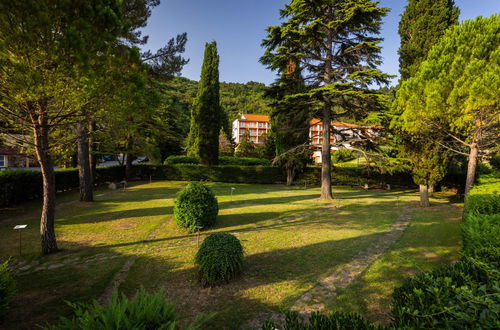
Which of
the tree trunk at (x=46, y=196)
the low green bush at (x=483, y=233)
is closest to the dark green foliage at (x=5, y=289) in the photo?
the tree trunk at (x=46, y=196)

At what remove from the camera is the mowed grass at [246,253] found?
14.7ft

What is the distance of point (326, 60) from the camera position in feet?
49.3

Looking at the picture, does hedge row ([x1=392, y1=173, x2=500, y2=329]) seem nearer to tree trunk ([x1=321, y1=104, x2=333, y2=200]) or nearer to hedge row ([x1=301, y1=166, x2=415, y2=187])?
tree trunk ([x1=321, y1=104, x2=333, y2=200])

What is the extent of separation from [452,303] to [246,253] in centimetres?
526

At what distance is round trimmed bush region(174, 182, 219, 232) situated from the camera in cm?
868

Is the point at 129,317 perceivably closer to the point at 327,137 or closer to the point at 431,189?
the point at 327,137

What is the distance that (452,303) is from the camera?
6.64 feet

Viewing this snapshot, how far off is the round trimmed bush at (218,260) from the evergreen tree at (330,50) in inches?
411

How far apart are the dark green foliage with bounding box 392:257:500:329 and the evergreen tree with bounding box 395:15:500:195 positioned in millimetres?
9057

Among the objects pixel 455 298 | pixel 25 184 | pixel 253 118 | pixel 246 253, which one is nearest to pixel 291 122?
pixel 246 253

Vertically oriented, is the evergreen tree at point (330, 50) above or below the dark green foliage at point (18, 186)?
above

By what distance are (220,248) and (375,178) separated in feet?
67.0

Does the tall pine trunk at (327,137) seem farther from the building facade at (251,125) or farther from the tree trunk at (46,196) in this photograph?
the building facade at (251,125)

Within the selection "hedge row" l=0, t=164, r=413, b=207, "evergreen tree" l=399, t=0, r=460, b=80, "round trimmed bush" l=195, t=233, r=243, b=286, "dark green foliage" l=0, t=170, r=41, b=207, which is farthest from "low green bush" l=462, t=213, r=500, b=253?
"dark green foliage" l=0, t=170, r=41, b=207
